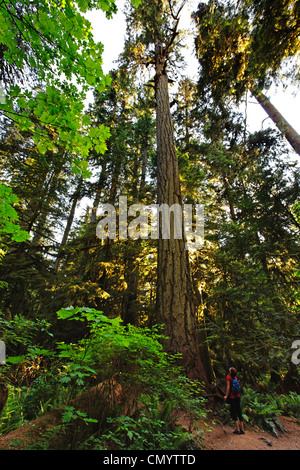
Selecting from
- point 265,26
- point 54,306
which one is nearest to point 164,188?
point 265,26

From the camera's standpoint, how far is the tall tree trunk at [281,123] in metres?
8.26

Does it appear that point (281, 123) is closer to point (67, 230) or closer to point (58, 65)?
point (58, 65)

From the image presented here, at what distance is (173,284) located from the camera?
4332 mm

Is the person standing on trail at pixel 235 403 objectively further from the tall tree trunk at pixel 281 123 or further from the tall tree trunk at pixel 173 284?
the tall tree trunk at pixel 281 123

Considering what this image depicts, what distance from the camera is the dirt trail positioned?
2.82 m

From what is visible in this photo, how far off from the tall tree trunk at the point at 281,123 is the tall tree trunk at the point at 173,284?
5.01 m

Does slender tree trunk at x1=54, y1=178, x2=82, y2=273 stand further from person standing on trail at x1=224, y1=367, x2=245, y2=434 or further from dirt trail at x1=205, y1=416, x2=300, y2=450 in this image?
dirt trail at x1=205, y1=416, x2=300, y2=450

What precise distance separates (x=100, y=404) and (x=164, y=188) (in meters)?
4.64

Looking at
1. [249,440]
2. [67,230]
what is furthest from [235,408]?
[67,230]

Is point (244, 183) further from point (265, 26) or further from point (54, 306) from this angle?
point (54, 306)

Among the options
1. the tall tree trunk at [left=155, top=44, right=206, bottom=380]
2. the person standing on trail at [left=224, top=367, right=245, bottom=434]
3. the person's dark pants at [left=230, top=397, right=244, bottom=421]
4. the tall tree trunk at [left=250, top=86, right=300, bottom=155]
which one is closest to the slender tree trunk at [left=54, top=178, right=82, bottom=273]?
the tall tree trunk at [left=155, top=44, right=206, bottom=380]

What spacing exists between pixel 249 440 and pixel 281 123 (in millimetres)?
10450
